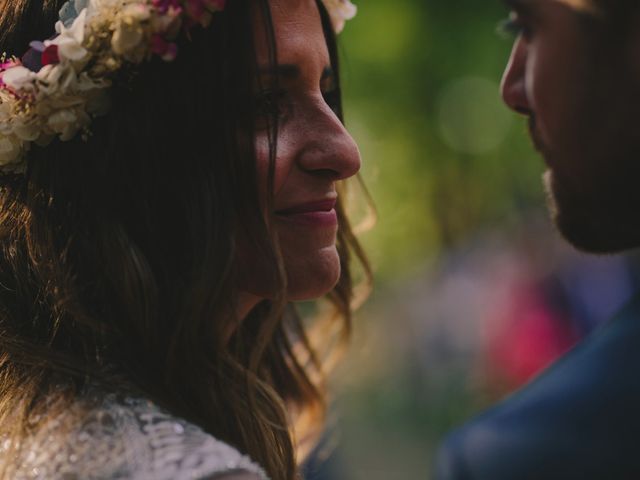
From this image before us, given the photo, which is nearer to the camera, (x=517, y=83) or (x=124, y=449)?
(x=124, y=449)

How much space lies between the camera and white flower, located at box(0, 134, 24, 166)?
2545 millimetres

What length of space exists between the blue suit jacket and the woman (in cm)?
94

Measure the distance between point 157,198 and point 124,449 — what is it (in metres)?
0.71

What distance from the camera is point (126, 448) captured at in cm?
206

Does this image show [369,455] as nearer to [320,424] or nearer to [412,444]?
[412,444]

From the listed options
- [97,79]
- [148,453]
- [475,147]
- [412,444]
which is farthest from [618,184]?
[412,444]

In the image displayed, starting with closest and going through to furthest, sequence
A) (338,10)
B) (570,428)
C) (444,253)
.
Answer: (570,428) < (338,10) < (444,253)

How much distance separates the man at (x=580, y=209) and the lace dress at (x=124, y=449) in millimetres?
558

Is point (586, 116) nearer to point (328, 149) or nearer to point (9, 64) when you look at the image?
point (328, 149)

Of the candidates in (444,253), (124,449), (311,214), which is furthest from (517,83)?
(444,253)

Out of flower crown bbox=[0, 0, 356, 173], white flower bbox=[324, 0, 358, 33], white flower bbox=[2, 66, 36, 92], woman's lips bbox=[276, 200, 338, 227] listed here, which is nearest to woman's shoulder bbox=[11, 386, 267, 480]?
woman's lips bbox=[276, 200, 338, 227]

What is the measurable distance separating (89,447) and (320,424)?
1513mm

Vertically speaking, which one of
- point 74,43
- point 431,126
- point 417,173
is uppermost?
point 74,43

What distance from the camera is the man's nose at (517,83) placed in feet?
7.29
